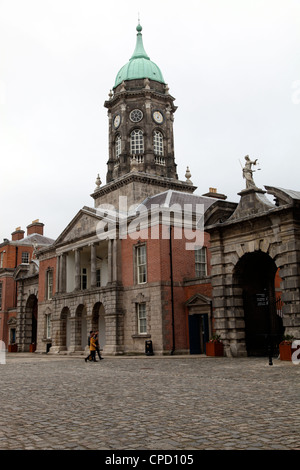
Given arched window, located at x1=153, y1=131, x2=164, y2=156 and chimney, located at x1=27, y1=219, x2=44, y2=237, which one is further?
chimney, located at x1=27, y1=219, x2=44, y2=237

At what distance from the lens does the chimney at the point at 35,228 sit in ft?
205

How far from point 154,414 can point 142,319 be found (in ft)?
78.2

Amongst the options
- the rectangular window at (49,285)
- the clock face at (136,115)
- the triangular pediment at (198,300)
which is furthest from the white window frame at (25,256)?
the triangular pediment at (198,300)

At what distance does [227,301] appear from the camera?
2414cm

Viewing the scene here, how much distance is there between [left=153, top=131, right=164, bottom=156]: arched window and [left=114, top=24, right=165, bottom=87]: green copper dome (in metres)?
5.81

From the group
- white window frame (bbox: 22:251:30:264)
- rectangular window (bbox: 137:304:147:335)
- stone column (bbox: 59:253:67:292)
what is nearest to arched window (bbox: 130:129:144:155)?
stone column (bbox: 59:253:67:292)

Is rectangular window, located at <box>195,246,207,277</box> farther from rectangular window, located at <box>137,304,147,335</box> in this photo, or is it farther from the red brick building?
the red brick building

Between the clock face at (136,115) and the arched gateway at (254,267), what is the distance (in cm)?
2101

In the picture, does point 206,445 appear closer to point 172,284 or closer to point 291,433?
point 291,433

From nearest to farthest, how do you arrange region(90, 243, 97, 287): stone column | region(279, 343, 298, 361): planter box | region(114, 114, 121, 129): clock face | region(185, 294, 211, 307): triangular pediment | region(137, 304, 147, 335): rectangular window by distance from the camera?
region(279, 343, 298, 361): planter box → region(185, 294, 211, 307): triangular pediment → region(137, 304, 147, 335): rectangular window → region(90, 243, 97, 287): stone column → region(114, 114, 121, 129): clock face

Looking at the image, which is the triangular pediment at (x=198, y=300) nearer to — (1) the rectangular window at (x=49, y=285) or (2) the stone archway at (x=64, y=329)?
(2) the stone archway at (x=64, y=329)

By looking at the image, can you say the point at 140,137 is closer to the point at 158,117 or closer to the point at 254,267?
the point at 158,117

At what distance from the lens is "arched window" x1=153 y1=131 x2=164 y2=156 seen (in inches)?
1703

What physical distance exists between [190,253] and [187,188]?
12.9 m
